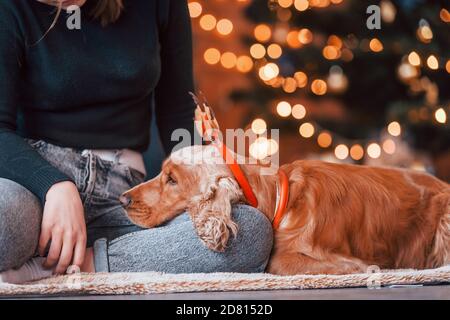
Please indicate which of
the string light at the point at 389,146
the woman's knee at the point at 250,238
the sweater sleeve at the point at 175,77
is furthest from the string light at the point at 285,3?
the woman's knee at the point at 250,238

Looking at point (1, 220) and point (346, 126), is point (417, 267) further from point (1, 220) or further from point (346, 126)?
point (346, 126)

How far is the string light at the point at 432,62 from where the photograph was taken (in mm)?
3207

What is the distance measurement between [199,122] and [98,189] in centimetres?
34

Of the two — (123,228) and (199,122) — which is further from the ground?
(199,122)

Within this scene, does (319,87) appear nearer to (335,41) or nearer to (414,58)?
(335,41)

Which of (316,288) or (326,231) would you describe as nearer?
(316,288)

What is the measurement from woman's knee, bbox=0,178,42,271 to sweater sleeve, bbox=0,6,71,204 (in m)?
0.04

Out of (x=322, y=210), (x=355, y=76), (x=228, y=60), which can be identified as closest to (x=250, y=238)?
(x=322, y=210)

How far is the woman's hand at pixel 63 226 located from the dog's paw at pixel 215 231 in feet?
0.88

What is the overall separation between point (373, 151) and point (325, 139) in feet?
0.98

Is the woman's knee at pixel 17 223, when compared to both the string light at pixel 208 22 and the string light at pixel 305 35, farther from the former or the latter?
the string light at pixel 208 22

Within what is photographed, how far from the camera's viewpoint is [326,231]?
5.34ft

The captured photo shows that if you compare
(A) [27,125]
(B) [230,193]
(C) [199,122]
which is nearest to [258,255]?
(B) [230,193]

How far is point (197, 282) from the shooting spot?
1453 mm
